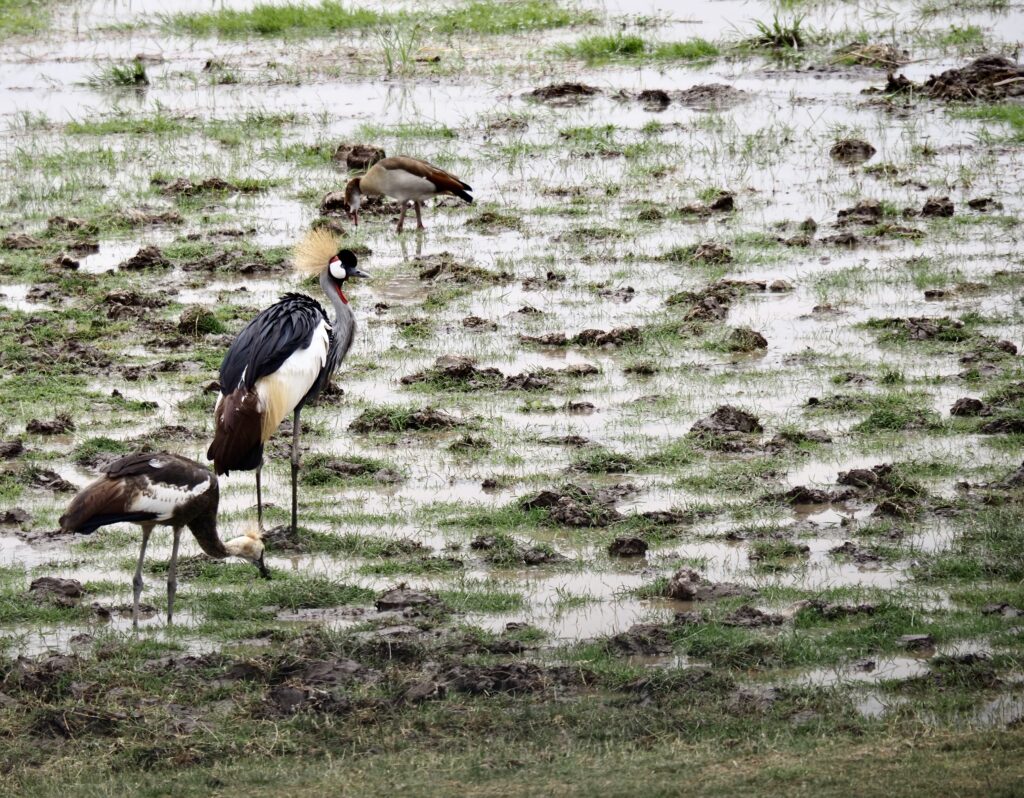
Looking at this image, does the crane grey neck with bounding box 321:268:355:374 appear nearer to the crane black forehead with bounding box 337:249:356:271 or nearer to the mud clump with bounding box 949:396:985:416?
the crane black forehead with bounding box 337:249:356:271

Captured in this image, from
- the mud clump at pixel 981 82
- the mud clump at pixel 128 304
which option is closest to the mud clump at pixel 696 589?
the mud clump at pixel 128 304

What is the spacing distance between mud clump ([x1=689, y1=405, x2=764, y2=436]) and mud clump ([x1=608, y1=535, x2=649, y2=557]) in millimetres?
1787

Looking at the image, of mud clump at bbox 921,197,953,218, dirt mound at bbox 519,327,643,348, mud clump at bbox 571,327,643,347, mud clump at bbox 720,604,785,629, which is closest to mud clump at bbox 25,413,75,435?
dirt mound at bbox 519,327,643,348

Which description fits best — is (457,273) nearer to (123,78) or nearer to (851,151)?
(851,151)

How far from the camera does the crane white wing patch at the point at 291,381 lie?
950 cm

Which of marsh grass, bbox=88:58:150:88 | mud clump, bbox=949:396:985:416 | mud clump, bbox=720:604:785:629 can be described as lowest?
mud clump, bbox=720:604:785:629

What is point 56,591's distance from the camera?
852 centimetres

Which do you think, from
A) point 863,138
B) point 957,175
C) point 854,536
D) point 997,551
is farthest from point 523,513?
point 863,138

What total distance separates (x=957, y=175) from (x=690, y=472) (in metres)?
7.63

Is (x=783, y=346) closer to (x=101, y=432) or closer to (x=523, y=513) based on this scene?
(x=523, y=513)

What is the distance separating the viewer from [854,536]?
29.7ft

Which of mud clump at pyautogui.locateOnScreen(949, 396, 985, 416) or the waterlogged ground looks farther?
mud clump at pyautogui.locateOnScreen(949, 396, 985, 416)

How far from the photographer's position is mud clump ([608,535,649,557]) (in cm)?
888

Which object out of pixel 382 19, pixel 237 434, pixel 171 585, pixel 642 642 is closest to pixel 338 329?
pixel 237 434
